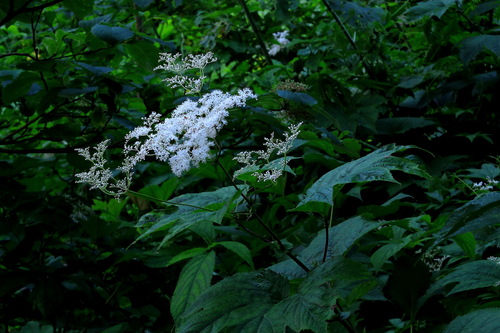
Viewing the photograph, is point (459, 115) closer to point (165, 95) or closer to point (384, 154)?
point (165, 95)

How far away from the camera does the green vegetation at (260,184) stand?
979mm

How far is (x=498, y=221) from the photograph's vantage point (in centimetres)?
85

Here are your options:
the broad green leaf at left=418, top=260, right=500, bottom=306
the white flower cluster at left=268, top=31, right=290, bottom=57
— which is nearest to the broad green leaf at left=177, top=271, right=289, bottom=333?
the broad green leaf at left=418, top=260, right=500, bottom=306

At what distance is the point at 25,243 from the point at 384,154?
1567mm

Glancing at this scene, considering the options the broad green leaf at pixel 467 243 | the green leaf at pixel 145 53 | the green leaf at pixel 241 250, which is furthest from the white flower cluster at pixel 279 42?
the broad green leaf at pixel 467 243

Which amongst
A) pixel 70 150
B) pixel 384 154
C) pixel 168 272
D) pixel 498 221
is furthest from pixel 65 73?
pixel 498 221

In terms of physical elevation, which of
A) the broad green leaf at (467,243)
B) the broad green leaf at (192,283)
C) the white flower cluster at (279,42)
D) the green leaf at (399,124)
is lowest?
the green leaf at (399,124)

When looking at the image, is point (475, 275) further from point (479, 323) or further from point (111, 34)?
point (111, 34)

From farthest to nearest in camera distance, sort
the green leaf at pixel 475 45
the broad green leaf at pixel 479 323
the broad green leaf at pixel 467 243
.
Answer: the green leaf at pixel 475 45, the broad green leaf at pixel 467 243, the broad green leaf at pixel 479 323

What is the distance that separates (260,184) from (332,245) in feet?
0.66

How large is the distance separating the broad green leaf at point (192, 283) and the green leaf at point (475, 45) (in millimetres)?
1511

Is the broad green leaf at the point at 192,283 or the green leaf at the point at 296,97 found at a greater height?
the green leaf at the point at 296,97

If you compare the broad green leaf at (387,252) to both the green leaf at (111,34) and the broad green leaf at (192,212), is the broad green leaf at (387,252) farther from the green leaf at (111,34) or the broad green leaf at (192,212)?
the green leaf at (111,34)

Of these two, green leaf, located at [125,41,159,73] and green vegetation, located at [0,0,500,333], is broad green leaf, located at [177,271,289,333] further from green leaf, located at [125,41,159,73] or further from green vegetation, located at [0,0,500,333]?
green leaf, located at [125,41,159,73]
